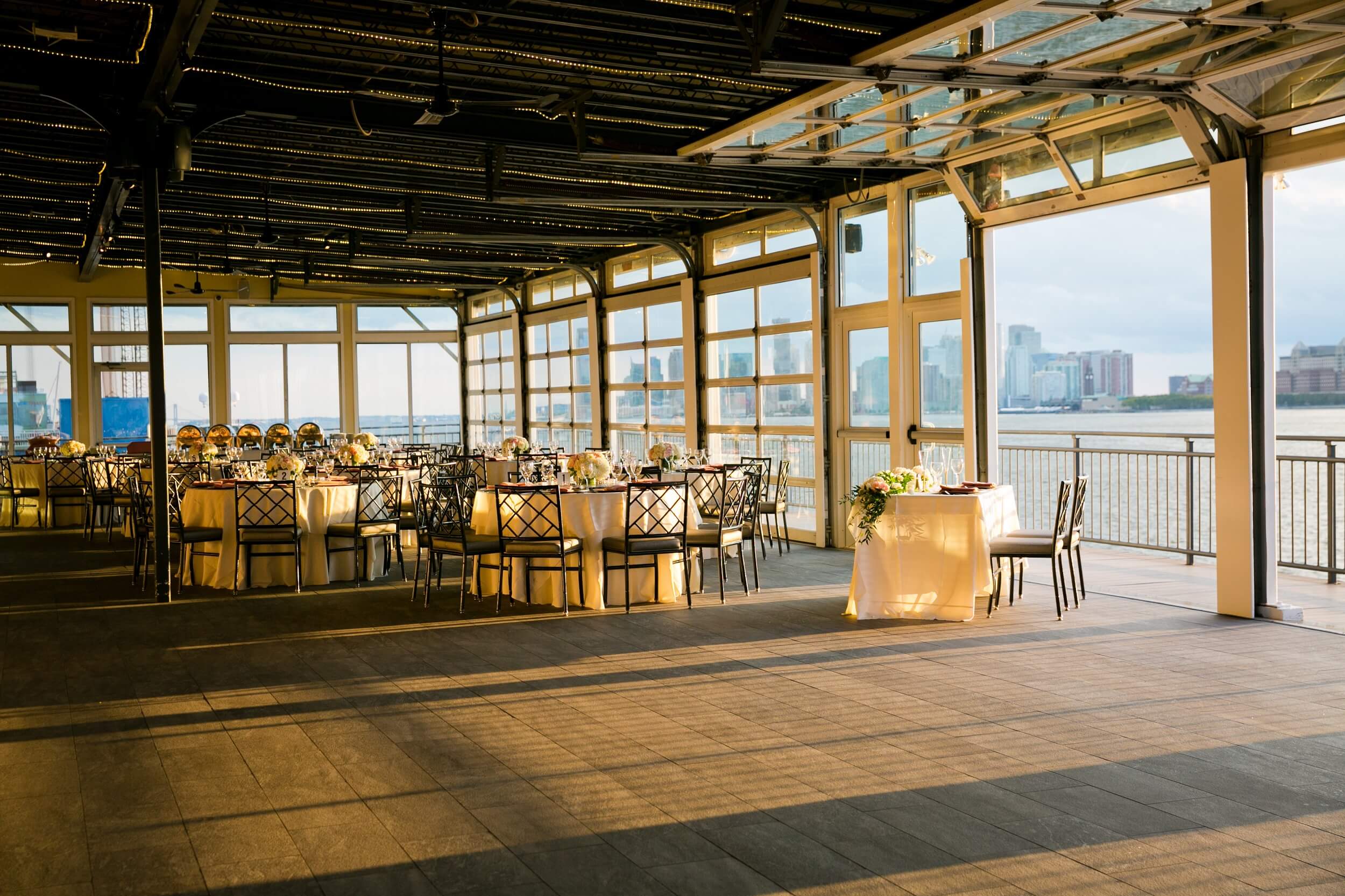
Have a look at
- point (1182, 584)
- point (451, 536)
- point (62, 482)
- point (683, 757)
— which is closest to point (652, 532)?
point (451, 536)

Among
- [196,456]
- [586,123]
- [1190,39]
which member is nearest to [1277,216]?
[1190,39]

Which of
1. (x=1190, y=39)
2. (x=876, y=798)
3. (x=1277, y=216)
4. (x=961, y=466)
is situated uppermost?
(x=1190, y=39)

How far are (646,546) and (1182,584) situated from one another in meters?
4.37

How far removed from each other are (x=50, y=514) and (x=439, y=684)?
12.2 m

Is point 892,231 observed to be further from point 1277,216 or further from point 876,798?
point 876,798

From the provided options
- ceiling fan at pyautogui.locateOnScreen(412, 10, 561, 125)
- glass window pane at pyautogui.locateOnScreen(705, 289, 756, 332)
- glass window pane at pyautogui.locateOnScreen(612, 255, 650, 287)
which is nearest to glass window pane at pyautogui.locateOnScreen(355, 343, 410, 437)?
glass window pane at pyautogui.locateOnScreen(612, 255, 650, 287)

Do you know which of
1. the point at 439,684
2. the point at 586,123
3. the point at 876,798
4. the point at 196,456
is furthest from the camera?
the point at 196,456

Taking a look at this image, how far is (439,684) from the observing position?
6156 millimetres

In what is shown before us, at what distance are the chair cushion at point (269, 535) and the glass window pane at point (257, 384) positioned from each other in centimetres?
1339

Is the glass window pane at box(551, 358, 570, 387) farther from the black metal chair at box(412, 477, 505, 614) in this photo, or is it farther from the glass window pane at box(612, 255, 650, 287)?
the black metal chair at box(412, 477, 505, 614)

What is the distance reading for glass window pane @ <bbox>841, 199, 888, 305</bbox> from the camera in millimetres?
11219

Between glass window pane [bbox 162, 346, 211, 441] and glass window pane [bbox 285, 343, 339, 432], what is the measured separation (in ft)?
5.09

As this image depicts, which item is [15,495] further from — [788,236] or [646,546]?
[646,546]

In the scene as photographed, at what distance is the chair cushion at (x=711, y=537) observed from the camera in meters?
8.70
